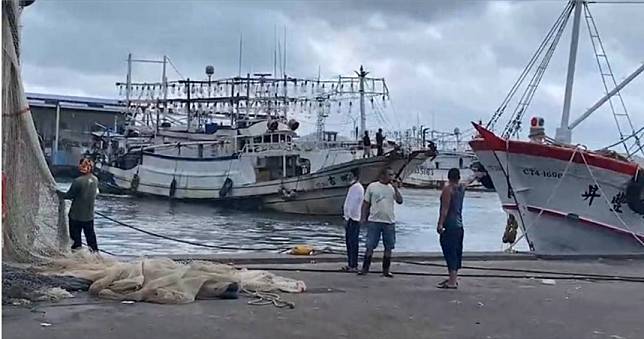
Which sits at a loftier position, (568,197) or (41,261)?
(568,197)

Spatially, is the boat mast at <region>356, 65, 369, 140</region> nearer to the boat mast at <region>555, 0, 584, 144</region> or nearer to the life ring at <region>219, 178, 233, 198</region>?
the life ring at <region>219, 178, 233, 198</region>

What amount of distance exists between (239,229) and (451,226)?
1191 inches

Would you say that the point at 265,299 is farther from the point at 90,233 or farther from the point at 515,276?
the point at 515,276

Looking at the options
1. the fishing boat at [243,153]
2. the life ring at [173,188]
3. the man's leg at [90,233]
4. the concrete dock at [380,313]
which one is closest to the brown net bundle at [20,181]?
the man's leg at [90,233]

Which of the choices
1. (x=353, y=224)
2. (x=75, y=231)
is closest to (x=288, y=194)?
(x=353, y=224)

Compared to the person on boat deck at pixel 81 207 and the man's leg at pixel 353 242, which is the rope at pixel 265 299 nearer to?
the man's leg at pixel 353 242

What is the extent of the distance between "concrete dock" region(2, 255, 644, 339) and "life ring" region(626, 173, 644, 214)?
580cm

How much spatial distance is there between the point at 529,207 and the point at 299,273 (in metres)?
9.07

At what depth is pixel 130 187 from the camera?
6531 cm

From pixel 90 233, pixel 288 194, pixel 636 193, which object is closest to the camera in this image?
pixel 90 233

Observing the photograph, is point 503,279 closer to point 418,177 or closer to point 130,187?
point 130,187

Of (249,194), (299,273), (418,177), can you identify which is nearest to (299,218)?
(249,194)

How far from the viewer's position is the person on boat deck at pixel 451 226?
11398 millimetres

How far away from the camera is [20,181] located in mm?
10102
